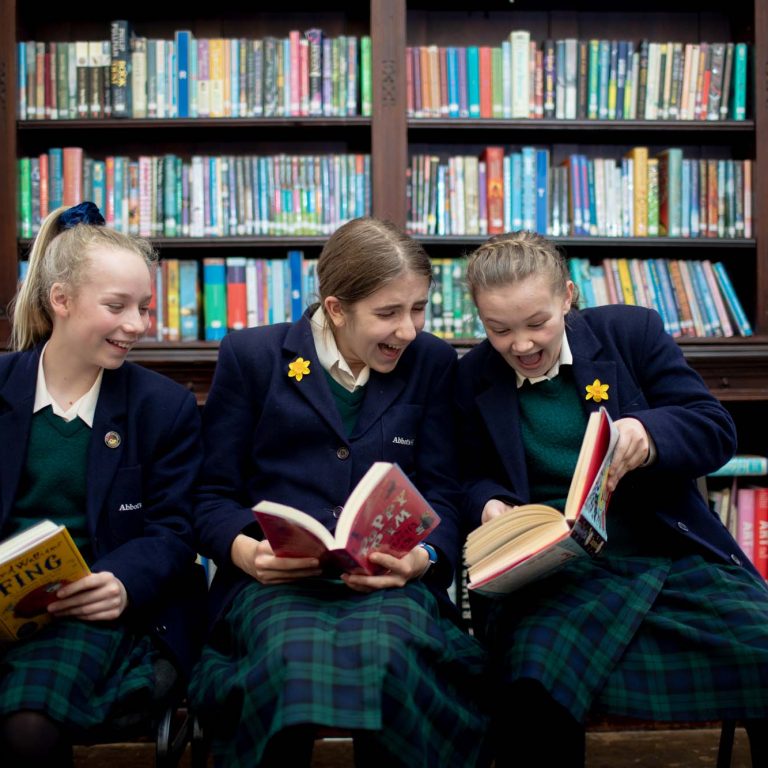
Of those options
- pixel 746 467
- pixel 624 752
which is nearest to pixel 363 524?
pixel 624 752

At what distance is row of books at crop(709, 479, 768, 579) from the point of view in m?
2.75

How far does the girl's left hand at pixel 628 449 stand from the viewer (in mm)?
1413

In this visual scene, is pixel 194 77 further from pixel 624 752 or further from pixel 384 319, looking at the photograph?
pixel 624 752

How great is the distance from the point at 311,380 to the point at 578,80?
1702mm

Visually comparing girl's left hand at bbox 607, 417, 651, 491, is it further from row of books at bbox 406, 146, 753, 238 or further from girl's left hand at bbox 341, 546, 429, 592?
row of books at bbox 406, 146, 753, 238

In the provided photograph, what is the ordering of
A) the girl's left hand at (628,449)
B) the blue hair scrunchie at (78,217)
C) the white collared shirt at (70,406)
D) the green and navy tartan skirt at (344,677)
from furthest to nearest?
1. the blue hair scrunchie at (78,217)
2. the white collared shirt at (70,406)
3. the girl's left hand at (628,449)
4. the green and navy tartan skirt at (344,677)

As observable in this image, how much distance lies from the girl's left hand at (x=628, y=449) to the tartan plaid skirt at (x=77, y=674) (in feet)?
2.63

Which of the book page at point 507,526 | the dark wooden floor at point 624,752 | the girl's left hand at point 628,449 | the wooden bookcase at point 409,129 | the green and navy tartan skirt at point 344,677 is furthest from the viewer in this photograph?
the wooden bookcase at point 409,129

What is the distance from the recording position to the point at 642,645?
1.37 meters

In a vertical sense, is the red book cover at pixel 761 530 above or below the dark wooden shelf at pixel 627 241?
below

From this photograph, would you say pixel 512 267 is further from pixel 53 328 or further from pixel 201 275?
pixel 201 275

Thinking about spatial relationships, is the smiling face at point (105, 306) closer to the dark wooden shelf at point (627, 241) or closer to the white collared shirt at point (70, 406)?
the white collared shirt at point (70, 406)

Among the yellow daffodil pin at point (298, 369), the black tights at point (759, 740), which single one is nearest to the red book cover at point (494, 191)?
the yellow daffodil pin at point (298, 369)

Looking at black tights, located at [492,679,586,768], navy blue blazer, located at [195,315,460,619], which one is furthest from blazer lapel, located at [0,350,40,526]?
black tights, located at [492,679,586,768]
